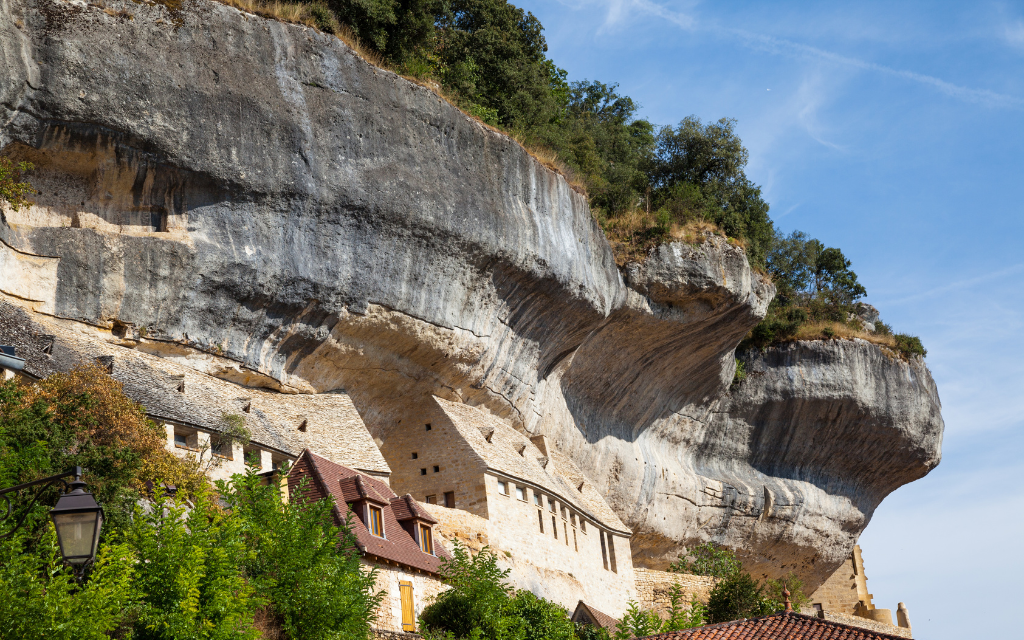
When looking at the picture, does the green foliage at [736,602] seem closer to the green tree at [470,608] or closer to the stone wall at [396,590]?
the green tree at [470,608]

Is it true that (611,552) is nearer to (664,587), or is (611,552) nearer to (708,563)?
(664,587)

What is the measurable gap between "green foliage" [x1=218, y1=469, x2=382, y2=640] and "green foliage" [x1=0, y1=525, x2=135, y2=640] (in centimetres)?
283

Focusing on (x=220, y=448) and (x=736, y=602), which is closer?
(x=220, y=448)

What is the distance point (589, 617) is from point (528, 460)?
5.43 metres

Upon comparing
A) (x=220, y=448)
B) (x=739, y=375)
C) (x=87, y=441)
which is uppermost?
(x=739, y=375)

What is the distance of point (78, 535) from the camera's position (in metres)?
8.95

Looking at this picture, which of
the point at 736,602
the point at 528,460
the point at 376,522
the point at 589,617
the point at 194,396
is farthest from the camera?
the point at 528,460

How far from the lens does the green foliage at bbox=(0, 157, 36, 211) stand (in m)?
23.5

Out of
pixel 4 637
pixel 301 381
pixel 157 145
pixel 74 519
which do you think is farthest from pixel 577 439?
pixel 74 519

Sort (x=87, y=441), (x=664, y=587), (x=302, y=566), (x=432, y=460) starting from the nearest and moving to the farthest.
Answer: (x=302, y=566)
(x=87, y=441)
(x=432, y=460)
(x=664, y=587)

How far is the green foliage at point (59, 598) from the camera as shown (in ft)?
45.8

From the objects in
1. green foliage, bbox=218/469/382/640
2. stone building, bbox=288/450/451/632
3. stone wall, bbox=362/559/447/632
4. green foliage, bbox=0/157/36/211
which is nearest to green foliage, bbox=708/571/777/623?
stone building, bbox=288/450/451/632

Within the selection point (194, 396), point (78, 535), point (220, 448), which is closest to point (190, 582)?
point (78, 535)

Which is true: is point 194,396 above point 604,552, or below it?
above
